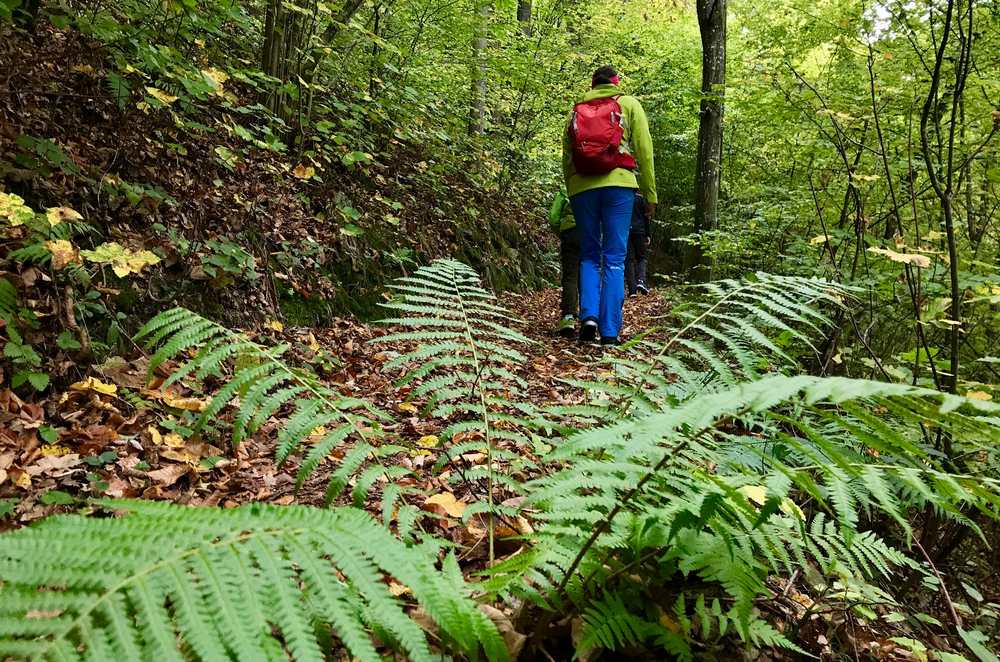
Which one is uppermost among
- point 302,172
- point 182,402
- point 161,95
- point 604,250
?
point 161,95

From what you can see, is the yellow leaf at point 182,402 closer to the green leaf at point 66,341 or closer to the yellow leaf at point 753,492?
the green leaf at point 66,341

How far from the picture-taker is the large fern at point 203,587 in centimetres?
74

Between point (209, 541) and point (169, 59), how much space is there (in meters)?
4.64

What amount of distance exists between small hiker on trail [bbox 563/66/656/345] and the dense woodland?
42 centimetres

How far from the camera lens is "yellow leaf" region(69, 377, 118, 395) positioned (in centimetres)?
287

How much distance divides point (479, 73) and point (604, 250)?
4.05 m

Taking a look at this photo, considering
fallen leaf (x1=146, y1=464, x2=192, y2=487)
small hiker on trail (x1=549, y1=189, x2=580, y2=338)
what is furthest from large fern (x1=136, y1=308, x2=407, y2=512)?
small hiker on trail (x1=549, y1=189, x2=580, y2=338)

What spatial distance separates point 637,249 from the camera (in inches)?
323

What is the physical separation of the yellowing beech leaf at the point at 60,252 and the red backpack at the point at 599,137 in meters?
3.56

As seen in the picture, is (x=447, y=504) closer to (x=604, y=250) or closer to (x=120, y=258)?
(x=120, y=258)

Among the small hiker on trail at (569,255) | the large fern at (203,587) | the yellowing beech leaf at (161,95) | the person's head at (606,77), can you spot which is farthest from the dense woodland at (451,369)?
the person's head at (606,77)

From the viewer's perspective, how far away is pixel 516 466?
1910 mm

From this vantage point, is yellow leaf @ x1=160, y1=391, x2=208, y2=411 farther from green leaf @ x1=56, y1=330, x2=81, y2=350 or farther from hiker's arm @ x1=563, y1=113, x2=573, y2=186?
hiker's arm @ x1=563, y1=113, x2=573, y2=186

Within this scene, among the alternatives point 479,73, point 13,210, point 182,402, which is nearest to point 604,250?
point 182,402
